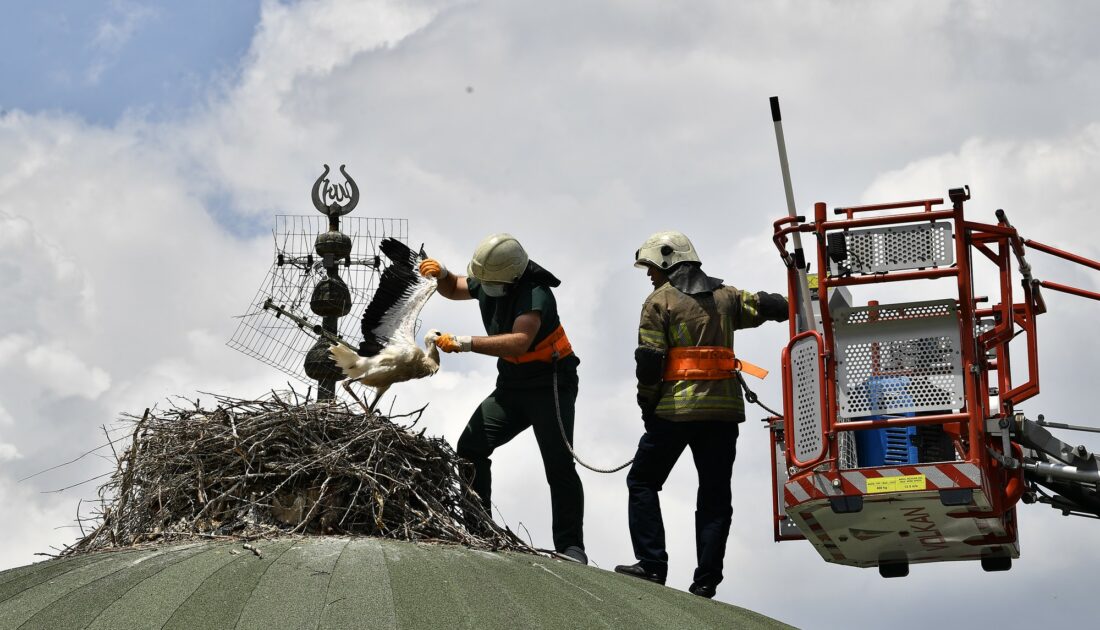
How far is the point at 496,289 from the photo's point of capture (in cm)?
1111

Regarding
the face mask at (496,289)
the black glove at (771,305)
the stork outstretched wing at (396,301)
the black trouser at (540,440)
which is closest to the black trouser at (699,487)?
the black trouser at (540,440)

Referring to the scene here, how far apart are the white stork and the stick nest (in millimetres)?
442

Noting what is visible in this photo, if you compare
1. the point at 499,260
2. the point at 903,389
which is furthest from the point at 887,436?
the point at 499,260

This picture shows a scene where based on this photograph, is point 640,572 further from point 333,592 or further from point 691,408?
point 333,592

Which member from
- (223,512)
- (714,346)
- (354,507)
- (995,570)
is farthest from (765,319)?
(223,512)

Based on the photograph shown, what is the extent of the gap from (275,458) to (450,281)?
6.78ft

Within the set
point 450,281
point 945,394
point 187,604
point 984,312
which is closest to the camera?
point 187,604

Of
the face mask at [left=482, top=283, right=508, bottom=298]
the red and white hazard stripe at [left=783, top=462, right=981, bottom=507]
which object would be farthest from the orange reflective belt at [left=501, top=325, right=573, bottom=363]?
the red and white hazard stripe at [left=783, top=462, right=981, bottom=507]

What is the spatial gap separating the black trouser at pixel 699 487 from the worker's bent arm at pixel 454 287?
1808 millimetres

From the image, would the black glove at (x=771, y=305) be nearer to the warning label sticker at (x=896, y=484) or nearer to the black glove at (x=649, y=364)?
the black glove at (x=649, y=364)

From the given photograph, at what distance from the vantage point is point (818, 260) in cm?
945

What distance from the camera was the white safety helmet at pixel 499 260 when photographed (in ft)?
35.7

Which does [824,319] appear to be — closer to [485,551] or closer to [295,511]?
[485,551]

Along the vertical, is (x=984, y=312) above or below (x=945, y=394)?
above
